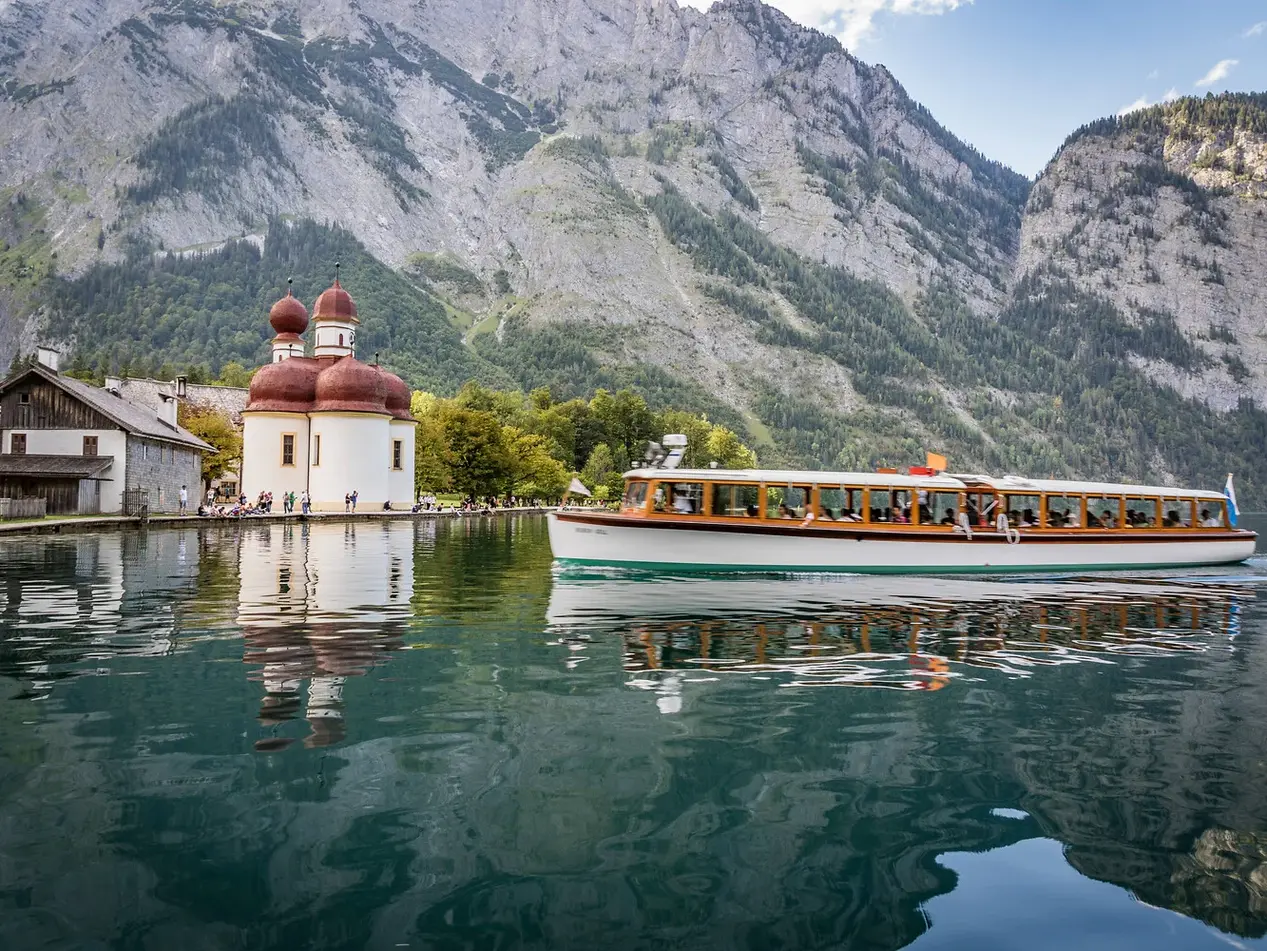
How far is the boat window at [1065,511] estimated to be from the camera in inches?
1312

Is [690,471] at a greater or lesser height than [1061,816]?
greater

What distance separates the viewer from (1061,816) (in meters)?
8.07

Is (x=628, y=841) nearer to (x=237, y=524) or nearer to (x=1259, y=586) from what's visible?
(x=1259, y=586)

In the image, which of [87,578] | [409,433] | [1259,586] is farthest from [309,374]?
[1259,586]

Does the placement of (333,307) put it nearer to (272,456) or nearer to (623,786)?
(272,456)

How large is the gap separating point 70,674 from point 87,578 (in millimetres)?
15164

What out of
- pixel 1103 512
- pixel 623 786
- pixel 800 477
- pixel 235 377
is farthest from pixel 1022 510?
pixel 235 377

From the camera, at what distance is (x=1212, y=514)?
36.7m

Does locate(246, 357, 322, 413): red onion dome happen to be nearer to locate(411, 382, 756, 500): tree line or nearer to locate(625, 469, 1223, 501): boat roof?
locate(411, 382, 756, 500): tree line

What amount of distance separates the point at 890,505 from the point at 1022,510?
550 cm

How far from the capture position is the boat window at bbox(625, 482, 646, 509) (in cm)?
3030

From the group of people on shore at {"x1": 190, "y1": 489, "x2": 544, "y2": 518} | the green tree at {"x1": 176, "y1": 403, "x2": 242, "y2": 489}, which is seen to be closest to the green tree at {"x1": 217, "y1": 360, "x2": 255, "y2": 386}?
the green tree at {"x1": 176, "y1": 403, "x2": 242, "y2": 489}

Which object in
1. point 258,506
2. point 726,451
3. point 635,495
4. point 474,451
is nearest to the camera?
point 635,495

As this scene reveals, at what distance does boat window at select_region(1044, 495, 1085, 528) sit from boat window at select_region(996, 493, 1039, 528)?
72 centimetres
